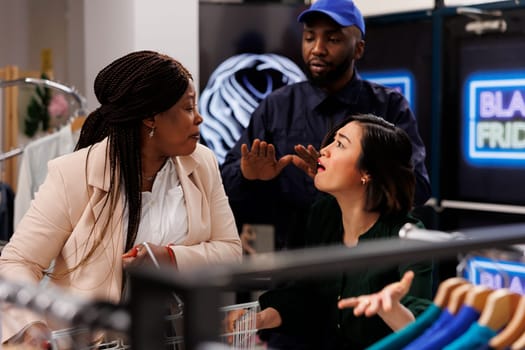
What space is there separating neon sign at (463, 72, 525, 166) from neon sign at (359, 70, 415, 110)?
14.6 inches

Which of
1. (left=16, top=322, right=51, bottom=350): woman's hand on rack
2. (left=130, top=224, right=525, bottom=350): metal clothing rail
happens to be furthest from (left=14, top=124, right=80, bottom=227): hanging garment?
(left=130, top=224, right=525, bottom=350): metal clothing rail

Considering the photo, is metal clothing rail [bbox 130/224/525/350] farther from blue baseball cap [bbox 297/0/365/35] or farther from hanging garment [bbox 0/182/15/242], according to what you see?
hanging garment [bbox 0/182/15/242]

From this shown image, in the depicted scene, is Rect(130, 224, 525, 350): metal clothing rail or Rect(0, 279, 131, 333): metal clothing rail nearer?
Rect(130, 224, 525, 350): metal clothing rail

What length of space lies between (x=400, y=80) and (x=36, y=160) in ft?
6.91

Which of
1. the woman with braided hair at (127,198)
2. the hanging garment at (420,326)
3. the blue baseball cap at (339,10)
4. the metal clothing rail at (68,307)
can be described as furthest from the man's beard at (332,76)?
the metal clothing rail at (68,307)

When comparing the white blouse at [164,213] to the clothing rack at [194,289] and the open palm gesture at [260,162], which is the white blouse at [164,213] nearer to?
the open palm gesture at [260,162]

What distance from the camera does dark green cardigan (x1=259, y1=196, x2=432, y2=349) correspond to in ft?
7.54

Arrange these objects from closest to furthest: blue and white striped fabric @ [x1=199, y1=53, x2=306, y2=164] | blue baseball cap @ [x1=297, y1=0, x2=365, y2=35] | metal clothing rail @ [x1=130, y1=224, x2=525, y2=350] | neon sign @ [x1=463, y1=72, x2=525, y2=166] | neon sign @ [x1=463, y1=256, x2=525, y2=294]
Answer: metal clothing rail @ [x1=130, y1=224, x2=525, y2=350] < blue baseball cap @ [x1=297, y1=0, x2=365, y2=35] < neon sign @ [x1=463, y1=256, x2=525, y2=294] < neon sign @ [x1=463, y1=72, x2=525, y2=166] < blue and white striped fabric @ [x1=199, y1=53, x2=306, y2=164]

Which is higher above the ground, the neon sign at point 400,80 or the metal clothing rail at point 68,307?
the neon sign at point 400,80

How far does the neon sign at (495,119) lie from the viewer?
4469 mm

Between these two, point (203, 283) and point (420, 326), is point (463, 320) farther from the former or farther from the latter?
point (203, 283)

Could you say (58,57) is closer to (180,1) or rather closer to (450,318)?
(180,1)

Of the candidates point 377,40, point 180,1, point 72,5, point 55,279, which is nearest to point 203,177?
point 55,279

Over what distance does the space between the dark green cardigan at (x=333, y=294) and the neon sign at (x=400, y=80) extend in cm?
241
